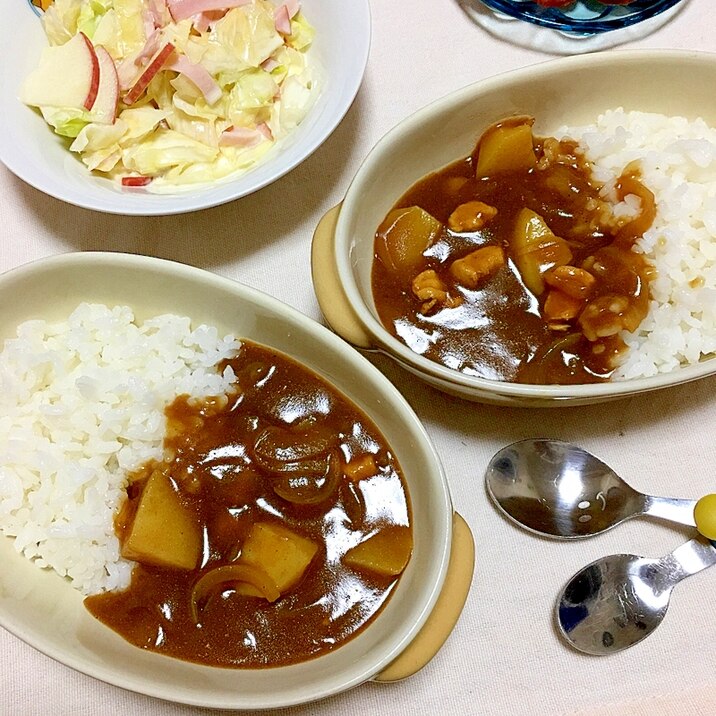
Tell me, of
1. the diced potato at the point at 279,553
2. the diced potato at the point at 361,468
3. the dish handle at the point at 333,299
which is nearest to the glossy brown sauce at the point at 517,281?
the dish handle at the point at 333,299

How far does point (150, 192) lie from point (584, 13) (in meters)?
1.24

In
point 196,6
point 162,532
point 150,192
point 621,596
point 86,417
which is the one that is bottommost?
point 621,596

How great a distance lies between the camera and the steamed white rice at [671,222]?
4.92 ft

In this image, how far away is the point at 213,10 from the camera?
178cm

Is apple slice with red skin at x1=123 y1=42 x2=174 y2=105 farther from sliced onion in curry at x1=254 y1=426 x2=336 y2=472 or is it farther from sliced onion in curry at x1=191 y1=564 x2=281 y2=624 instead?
sliced onion in curry at x1=191 y1=564 x2=281 y2=624

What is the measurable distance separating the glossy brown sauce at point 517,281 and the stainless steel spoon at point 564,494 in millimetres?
176

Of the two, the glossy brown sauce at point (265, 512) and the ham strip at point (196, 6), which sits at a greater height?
Answer: the ham strip at point (196, 6)

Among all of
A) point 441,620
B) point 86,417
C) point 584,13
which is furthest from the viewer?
point 584,13

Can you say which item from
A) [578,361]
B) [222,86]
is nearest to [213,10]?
[222,86]

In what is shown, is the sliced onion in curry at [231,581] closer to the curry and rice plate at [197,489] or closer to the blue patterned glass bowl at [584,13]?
the curry and rice plate at [197,489]

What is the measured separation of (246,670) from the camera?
4.28 ft

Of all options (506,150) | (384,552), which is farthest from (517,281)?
(384,552)

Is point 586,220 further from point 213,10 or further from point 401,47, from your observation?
point 213,10

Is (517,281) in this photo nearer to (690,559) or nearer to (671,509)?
(671,509)
